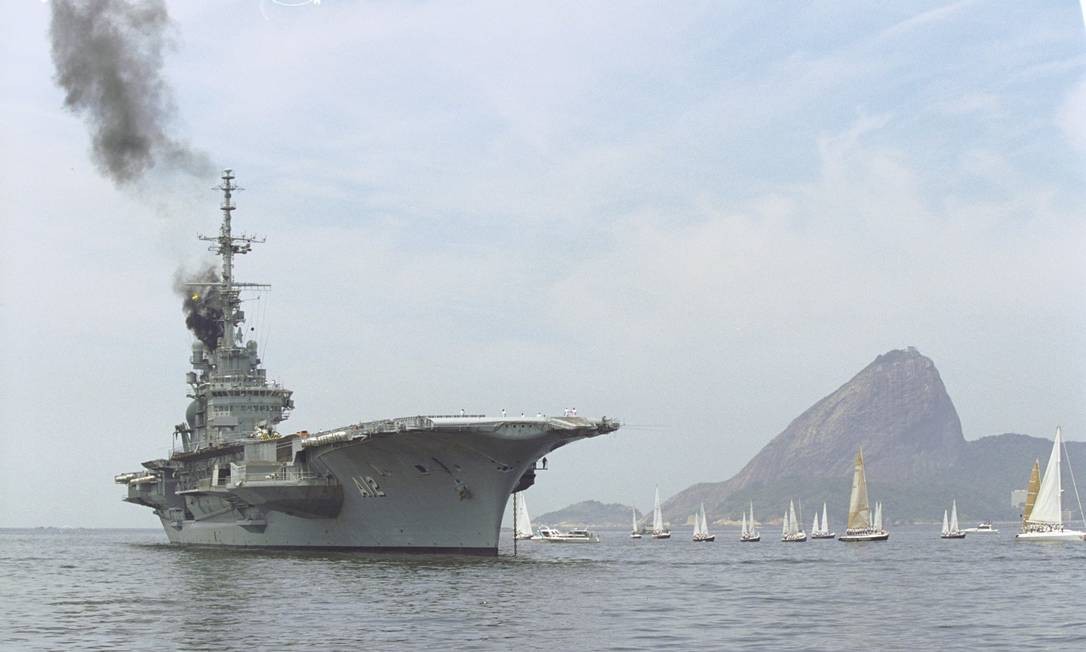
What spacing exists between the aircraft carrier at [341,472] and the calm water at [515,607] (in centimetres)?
144

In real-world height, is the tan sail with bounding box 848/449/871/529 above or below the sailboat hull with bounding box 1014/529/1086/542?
above

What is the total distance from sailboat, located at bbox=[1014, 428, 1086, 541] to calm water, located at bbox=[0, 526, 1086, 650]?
3214 centimetres

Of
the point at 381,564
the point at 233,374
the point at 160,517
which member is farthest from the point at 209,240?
the point at 381,564

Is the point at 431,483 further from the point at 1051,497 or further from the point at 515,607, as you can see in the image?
the point at 1051,497

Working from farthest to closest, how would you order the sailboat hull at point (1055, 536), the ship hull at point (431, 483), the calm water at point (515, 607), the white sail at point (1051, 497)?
the sailboat hull at point (1055, 536), the white sail at point (1051, 497), the ship hull at point (431, 483), the calm water at point (515, 607)

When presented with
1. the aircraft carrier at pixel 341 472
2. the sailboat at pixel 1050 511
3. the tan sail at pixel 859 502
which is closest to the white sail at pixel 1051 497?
the sailboat at pixel 1050 511

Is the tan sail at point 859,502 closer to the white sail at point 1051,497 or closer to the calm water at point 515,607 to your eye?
the white sail at point 1051,497

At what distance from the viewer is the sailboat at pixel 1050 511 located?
79.7 m

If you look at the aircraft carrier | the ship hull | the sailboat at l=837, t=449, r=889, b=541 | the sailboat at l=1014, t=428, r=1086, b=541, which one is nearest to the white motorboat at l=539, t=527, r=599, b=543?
the sailboat at l=837, t=449, r=889, b=541

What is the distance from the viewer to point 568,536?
100250 mm

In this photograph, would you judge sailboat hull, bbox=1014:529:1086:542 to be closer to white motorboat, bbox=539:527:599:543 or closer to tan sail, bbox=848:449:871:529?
tan sail, bbox=848:449:871:529

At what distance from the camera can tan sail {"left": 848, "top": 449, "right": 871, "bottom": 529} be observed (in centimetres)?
8844

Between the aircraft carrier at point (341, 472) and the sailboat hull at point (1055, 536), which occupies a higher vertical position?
the aircraft carrier at point (341, 472)

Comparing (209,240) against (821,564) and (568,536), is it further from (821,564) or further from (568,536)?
(568,536)
